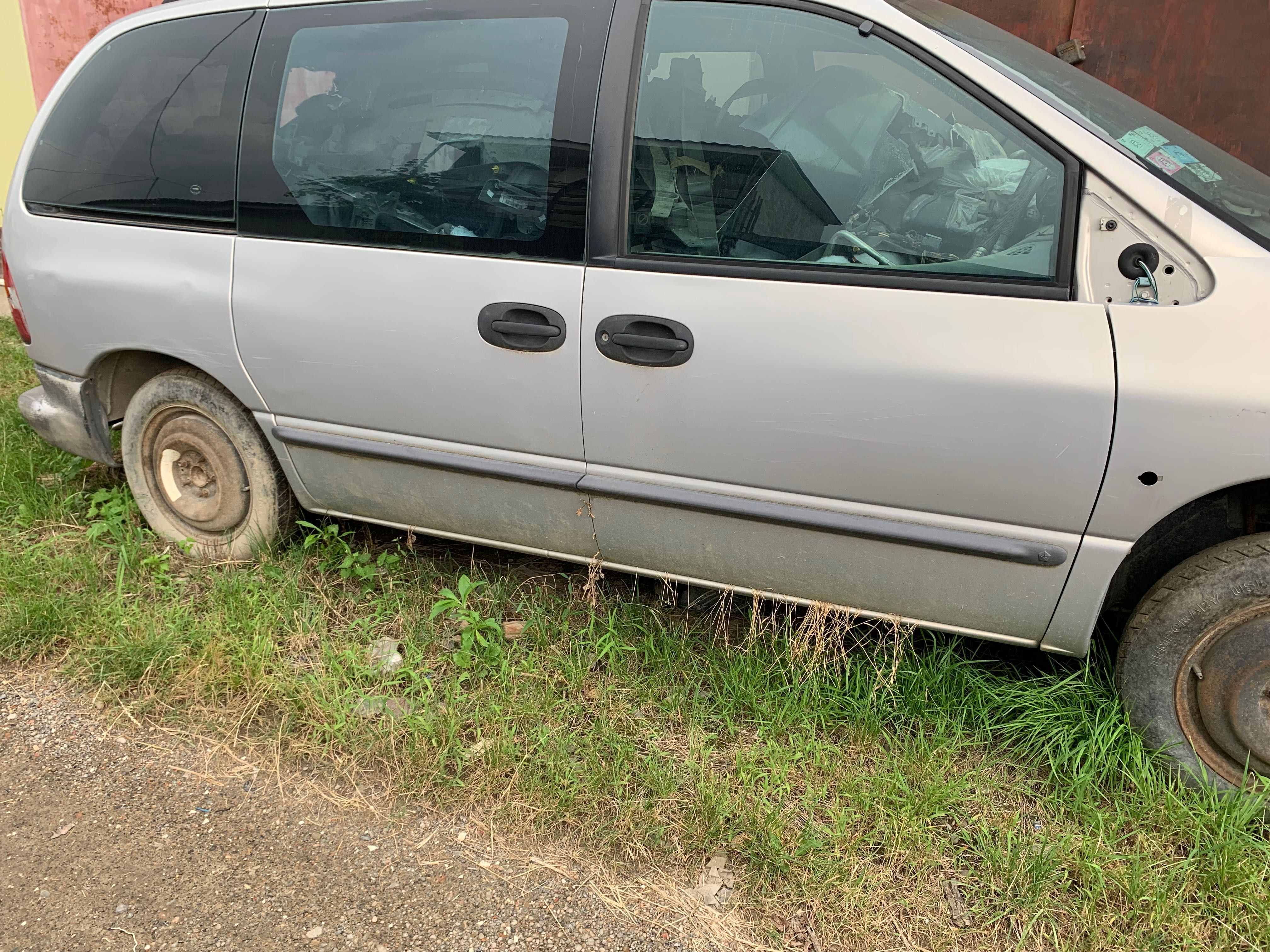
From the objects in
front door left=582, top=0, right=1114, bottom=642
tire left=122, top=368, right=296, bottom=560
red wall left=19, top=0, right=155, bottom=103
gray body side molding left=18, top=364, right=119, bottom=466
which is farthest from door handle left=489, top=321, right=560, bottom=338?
red wall left=19, top=0, right=155, bottom=103

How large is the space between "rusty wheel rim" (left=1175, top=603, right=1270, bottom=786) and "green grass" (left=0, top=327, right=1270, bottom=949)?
0.37ft

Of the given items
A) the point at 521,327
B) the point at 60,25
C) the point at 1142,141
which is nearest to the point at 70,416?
the point at 521,327

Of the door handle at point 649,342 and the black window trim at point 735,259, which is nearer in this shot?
the black window trim at point 735,259

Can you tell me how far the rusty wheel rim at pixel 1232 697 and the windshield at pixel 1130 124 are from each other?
2.95ft

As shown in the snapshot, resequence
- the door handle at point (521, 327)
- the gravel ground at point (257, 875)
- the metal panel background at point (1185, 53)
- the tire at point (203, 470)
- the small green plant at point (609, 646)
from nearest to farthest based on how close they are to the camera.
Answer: the gravel ground at point (257, 875) < the door handle at point (521, 327) < the small green plant at point (609, 646) < the tire at point (203, 470) < the metal panel background at point (1185, 53)

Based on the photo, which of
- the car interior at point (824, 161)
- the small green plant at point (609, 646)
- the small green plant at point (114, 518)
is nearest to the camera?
the car interior at point (824, 161)

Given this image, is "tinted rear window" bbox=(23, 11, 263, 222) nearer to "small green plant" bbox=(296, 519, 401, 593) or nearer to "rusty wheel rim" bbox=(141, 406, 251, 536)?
"rusty wheel rim" bbox=(141, 406, 251, 536)

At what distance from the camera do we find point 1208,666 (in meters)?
2.28

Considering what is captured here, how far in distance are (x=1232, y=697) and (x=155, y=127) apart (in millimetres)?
3445

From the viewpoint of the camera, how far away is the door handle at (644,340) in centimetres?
240

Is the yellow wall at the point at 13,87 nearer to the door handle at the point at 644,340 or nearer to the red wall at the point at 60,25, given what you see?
the red wall at the point at 60,25

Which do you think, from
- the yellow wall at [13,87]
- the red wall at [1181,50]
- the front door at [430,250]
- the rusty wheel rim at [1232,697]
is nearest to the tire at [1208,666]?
the rusty wheel rim at [1232,697]

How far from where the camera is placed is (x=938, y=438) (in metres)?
2.24

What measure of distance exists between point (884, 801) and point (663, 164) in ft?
5.57
